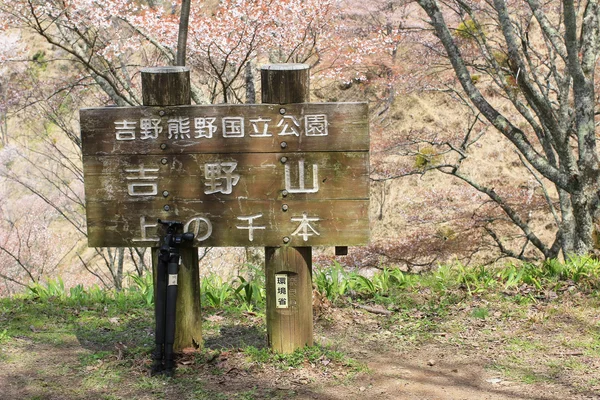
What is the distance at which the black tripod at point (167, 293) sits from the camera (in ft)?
13.1

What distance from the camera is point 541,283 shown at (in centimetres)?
583

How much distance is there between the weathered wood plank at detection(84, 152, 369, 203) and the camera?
4.09 metres

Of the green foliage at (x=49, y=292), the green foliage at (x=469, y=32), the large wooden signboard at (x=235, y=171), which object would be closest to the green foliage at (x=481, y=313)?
the large wooden signboard at (x=235, y=171)

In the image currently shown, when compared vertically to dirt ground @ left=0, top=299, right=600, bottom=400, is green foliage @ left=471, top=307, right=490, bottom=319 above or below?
above

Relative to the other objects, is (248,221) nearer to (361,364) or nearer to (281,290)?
(281,290)

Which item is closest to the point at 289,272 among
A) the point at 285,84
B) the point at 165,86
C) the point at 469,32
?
the point at 285,84

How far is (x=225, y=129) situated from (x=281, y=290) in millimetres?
1145

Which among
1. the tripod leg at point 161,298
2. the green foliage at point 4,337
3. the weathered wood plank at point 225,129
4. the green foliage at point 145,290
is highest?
the weathered wood plank at point 225,129

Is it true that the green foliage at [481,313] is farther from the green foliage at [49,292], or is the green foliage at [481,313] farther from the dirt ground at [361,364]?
the green foliage at [49,292]

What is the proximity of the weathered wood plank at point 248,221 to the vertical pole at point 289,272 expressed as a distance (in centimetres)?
13

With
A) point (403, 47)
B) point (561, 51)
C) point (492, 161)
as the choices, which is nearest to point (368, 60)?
point (403, 47)

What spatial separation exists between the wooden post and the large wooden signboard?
85 mm

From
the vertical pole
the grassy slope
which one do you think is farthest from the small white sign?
the grassy slope

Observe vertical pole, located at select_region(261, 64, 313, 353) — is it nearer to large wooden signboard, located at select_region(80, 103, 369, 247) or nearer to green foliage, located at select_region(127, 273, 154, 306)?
large wooden signboard, located at select_region(80, 103, 369, 247)
